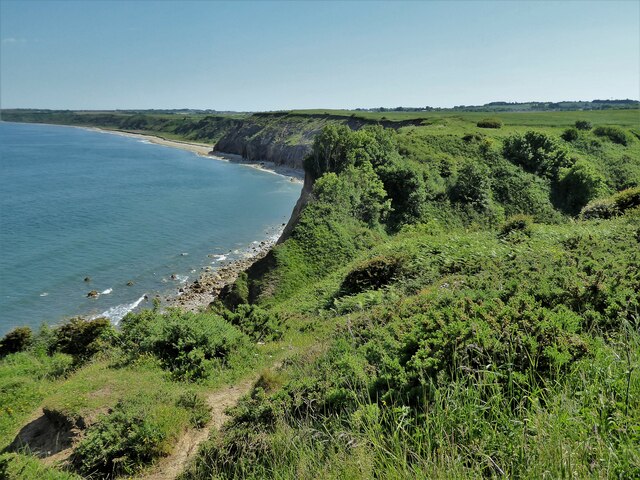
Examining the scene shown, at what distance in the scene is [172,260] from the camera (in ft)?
153

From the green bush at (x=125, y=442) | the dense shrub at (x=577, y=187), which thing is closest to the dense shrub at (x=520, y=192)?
the dense shrub at (x=577, y=187)

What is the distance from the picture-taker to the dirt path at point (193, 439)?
8828 mm

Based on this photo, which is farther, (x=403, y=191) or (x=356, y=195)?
(x=403, y=191)

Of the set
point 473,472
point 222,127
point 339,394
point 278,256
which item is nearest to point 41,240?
point 278,256

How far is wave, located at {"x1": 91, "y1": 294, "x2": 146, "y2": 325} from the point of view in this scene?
33.4 m

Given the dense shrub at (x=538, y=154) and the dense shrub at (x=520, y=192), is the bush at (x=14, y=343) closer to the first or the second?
the dense shrub at (x=520, y=192)

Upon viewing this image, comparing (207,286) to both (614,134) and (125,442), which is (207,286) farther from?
(614,134)

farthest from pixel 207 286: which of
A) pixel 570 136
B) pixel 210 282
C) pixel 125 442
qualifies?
pixel 570 136

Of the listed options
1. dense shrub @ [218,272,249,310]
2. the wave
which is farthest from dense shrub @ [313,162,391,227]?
the wave

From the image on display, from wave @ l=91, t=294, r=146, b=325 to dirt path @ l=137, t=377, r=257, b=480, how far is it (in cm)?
2404

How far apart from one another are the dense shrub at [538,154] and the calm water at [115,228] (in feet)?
102

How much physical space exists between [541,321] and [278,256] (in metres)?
20.3

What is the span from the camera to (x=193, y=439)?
9.77m

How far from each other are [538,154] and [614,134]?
908 inches
